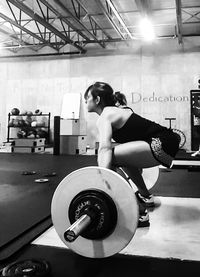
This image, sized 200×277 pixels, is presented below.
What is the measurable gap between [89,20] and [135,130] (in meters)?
5.31

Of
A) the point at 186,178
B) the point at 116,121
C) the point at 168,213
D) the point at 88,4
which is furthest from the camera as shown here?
the point at 88,4

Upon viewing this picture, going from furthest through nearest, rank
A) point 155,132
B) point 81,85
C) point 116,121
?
point 81,85 → point 155,132 → point 116,121

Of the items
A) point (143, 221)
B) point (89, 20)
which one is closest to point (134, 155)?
point (143, 221)

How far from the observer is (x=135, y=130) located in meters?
1.68

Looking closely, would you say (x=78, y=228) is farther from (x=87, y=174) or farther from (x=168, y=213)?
(x=168, y=213)

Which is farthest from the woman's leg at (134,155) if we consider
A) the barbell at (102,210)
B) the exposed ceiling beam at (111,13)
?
the exposed ceiling beam at (111,13)

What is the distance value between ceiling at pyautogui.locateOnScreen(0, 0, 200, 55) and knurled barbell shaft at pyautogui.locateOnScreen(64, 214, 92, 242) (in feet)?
14.4

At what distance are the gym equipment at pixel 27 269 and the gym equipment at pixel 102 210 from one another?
0.46 ft

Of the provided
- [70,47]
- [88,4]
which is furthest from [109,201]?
[70,47]

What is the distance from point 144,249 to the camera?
131 centimetres

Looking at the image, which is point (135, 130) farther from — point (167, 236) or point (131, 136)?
point (167, 236)

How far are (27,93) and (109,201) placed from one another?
744 cm

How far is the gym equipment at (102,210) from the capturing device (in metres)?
1.10

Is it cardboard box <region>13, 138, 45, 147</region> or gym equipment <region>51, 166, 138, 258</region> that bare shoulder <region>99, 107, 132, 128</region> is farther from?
cardboard box <region>13, 138, 45, 147</region>
